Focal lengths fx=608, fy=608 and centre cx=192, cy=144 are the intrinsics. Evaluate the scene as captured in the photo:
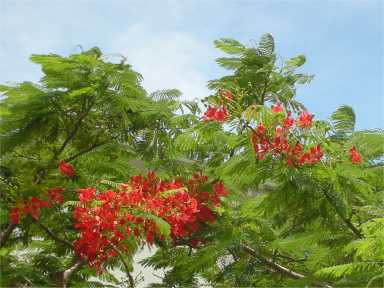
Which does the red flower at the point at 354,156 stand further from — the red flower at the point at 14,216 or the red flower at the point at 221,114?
the red flower at the point at 14,216

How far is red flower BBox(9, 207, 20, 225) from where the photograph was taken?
17.2ft

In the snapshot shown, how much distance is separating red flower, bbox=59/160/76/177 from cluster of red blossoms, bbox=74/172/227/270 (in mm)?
342

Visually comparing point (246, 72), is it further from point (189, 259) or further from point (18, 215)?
point (18, 215)

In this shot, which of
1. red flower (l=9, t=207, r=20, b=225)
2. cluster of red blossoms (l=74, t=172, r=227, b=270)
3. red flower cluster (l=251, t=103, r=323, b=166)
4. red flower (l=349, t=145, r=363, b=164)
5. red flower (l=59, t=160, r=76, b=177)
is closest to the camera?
red flower cluster (l=251, t=103, r=323, b=166)

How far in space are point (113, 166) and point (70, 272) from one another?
113 cm

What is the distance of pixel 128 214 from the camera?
492cm

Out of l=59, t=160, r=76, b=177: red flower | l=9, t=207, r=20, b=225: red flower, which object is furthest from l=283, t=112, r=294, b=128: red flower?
l=9, t=207, r=20, b=225: red flower

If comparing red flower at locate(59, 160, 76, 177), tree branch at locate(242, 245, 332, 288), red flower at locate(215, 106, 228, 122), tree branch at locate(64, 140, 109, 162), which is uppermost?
tree branch at locate(64, 140, 109, 162)

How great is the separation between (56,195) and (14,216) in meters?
0.41

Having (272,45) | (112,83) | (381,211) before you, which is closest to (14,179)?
(112,83)

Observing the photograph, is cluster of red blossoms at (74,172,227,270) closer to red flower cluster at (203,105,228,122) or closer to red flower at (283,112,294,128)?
red flower cluster at (203,105,228,122)

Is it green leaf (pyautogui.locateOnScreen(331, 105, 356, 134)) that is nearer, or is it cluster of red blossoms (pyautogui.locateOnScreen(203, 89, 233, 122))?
cluster of red blossoms (pyautogui.locateOnScreen(203, 89, 233, 122))

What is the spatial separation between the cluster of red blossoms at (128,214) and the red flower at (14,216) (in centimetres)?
53

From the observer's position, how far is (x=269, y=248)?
563 cm
